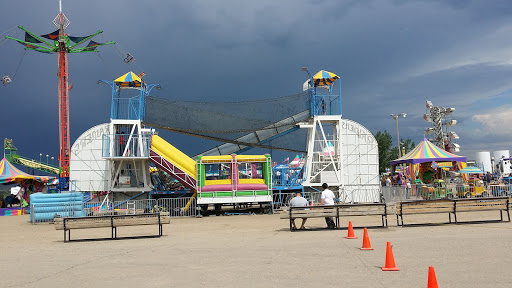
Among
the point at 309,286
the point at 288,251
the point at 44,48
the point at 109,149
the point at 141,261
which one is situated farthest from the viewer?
the point at 44,48

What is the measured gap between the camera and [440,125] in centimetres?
4472

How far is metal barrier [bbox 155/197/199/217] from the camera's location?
2333cm

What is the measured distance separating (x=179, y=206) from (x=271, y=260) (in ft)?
51.4

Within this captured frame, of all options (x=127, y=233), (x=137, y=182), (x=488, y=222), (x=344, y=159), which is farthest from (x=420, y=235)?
(x=137, y=182)

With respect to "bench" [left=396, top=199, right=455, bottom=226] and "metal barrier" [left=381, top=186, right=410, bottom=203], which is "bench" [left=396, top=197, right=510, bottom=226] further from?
"metal barrier" [left=381, top=186, right=410, bottom=203]

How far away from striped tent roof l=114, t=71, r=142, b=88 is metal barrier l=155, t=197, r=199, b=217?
7.82 meters

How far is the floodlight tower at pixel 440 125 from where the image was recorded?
43.9 m

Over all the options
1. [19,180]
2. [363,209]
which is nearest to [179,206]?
[363,209]

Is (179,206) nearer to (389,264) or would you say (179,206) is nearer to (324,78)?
(324,78)

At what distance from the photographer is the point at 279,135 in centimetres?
2808

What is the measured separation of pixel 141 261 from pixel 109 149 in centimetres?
1699

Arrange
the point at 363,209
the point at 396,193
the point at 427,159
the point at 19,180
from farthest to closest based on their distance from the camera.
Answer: the point at 19,180 < the point at 427,159 < the point at 396,193 < the point at 363,209

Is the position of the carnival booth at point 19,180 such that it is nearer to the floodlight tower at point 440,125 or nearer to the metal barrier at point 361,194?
the metal barrier at point 361,194

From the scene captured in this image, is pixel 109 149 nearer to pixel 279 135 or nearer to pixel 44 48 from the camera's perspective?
pixel 279 135
